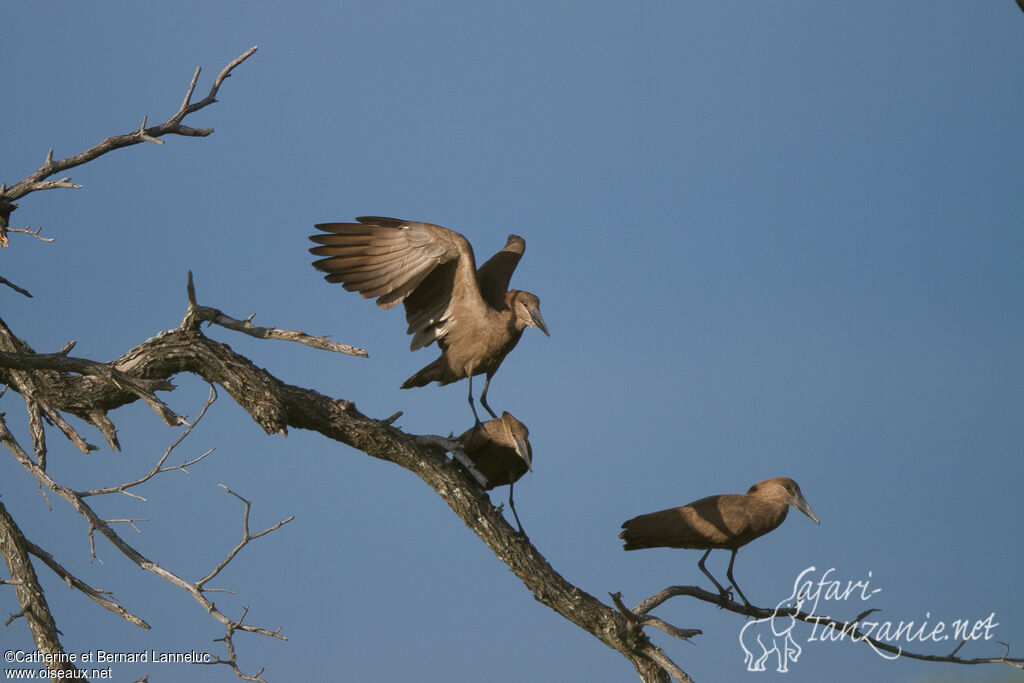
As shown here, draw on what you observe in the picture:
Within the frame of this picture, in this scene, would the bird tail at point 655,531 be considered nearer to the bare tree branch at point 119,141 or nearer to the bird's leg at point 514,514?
the bird's leg at point 514,514

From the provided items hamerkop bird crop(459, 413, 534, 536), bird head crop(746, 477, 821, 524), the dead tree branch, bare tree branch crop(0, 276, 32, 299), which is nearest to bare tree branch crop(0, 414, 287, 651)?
the dead tree branch

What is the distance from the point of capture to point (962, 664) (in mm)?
4438

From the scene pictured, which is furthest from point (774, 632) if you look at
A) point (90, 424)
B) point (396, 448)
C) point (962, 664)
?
point (90, 424)

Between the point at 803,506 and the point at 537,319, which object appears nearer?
the point at 537,319

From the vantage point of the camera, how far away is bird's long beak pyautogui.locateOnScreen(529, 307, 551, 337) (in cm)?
447

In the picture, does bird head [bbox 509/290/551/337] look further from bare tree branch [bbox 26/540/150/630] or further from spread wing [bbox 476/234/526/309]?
bare tree branch [bbox 26/540/150/630]

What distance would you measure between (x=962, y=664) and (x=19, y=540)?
453 cm

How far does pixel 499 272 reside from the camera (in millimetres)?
5129

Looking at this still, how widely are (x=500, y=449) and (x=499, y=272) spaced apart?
1.02 meters

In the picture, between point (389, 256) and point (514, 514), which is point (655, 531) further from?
point (389, 256)

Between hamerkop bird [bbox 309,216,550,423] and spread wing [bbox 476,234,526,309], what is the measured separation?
5.9 inches

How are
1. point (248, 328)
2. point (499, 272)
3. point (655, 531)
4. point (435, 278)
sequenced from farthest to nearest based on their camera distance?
point (499, 272), point (435, 278), point (655, 531), point (248, 328)

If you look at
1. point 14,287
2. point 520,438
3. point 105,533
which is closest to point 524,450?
point 520,438

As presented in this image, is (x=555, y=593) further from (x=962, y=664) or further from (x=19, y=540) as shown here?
(x=19, y=540)
